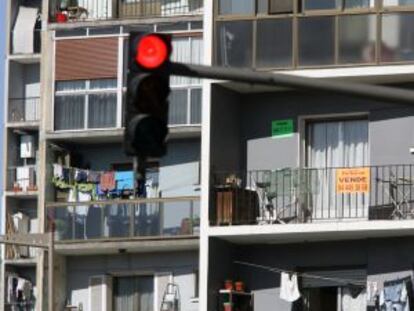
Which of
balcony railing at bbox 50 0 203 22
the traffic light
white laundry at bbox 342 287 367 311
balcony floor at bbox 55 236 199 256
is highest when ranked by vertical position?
balcony railing at bbox 50 0 203 22

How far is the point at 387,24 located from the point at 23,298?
1441 cm

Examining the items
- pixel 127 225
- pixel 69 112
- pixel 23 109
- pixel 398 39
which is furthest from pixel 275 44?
pixel 23 109

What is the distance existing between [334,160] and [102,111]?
9572 millimetres

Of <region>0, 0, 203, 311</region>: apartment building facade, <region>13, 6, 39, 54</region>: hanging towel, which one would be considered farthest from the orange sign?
<region>13, 6, 39, 54</region>: hanging towel

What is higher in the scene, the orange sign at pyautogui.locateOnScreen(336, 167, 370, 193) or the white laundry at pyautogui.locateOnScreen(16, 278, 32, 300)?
the orange sign at pyautogui.locateOnScreen(336, 167, 370, 193)

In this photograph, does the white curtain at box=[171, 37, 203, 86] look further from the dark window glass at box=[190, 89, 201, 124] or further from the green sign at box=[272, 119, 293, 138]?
the green sign at box=[272, 119, 293, 138]

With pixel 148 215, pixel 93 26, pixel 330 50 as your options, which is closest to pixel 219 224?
pixel 330 50

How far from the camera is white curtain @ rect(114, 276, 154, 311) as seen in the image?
1873 inches

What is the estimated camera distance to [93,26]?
1948 inches

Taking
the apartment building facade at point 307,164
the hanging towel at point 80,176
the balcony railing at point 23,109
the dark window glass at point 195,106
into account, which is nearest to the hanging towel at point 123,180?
the hanging towel at point 80,176

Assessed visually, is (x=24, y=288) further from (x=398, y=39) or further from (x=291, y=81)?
(x=291, y=81)

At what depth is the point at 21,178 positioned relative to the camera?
51188 millimetres

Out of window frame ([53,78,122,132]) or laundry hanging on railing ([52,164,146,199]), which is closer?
laundry hanging on railing ([52,164,146,199])

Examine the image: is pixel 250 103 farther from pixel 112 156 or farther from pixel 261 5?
pixel 112 156
